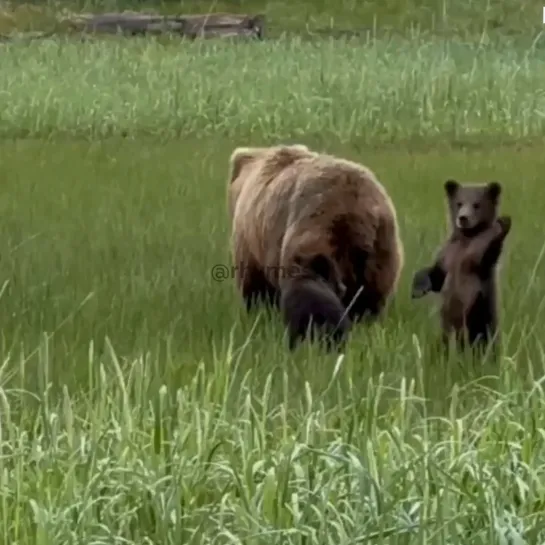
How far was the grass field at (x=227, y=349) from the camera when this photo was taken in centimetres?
237

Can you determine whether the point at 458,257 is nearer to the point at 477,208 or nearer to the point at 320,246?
the point at 477,208

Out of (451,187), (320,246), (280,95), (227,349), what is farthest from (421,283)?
(280,95)

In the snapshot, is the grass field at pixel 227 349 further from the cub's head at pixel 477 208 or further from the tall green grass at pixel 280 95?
the cub's head at pixel 477 208

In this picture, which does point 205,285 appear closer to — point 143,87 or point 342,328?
point 342,328

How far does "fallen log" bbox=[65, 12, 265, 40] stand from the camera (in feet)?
44.4

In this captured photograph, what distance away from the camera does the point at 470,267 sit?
3141 millimetres

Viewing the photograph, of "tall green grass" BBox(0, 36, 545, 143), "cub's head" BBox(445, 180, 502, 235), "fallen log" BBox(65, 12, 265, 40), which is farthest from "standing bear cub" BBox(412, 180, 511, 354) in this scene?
"fallen log" BBox(65, 12, 265, 40)

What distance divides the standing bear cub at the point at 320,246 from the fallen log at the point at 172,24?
9409 millimetres

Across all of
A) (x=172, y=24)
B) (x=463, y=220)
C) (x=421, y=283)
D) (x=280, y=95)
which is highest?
(x=463, y=220)

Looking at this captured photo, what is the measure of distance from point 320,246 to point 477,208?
44 centimetres

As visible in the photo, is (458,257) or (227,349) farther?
(227,349)

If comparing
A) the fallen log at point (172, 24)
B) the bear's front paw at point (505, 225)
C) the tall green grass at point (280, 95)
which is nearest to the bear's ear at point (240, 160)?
the bear's front paw at point (505, 225)

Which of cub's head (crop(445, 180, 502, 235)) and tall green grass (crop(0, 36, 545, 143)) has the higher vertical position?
cub's head (crop(445, 180, 502, 235))

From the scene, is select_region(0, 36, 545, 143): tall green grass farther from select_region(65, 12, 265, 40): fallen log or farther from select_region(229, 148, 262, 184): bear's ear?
select_region(65, 12, 265, 40): fallen log
